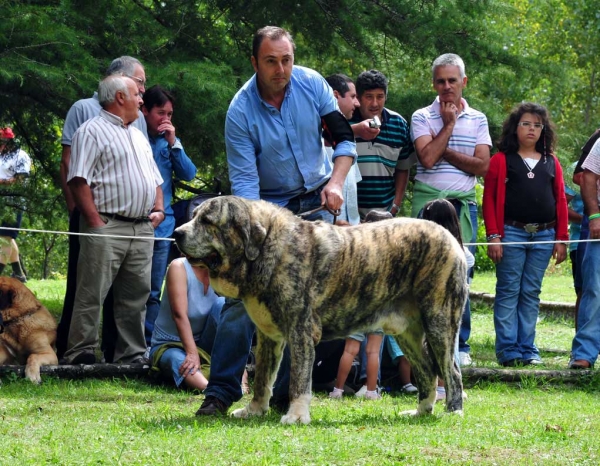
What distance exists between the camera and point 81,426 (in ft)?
19.5

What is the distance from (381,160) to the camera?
8.80m

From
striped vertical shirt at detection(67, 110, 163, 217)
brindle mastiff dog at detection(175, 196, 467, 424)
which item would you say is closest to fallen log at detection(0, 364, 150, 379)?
striped vertical shirt at detection(67, 110, 163, 217)

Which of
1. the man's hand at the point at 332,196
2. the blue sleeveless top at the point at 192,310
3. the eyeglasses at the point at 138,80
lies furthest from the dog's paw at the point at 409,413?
the eyeglasses at the point at 138,80

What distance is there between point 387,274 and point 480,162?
306 cm

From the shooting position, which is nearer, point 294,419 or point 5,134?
point 294,419

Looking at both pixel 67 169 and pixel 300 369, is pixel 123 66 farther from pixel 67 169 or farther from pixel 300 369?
pixel 300 369

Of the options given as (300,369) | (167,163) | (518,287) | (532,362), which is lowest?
(532,362)

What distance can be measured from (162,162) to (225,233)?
375 cm

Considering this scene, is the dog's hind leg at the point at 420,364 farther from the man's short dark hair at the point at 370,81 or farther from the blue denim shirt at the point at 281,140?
the man's short dark hair at the point at 370,81

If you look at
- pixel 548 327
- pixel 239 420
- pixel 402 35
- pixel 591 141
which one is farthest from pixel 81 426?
pixel 548 327

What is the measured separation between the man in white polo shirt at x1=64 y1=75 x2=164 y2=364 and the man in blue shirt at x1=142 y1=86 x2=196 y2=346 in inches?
24.0

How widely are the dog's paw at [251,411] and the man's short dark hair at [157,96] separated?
3.72 metres

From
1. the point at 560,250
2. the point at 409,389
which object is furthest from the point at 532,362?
the point at 409,389

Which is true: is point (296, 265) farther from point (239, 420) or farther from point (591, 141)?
point (591, 141)
